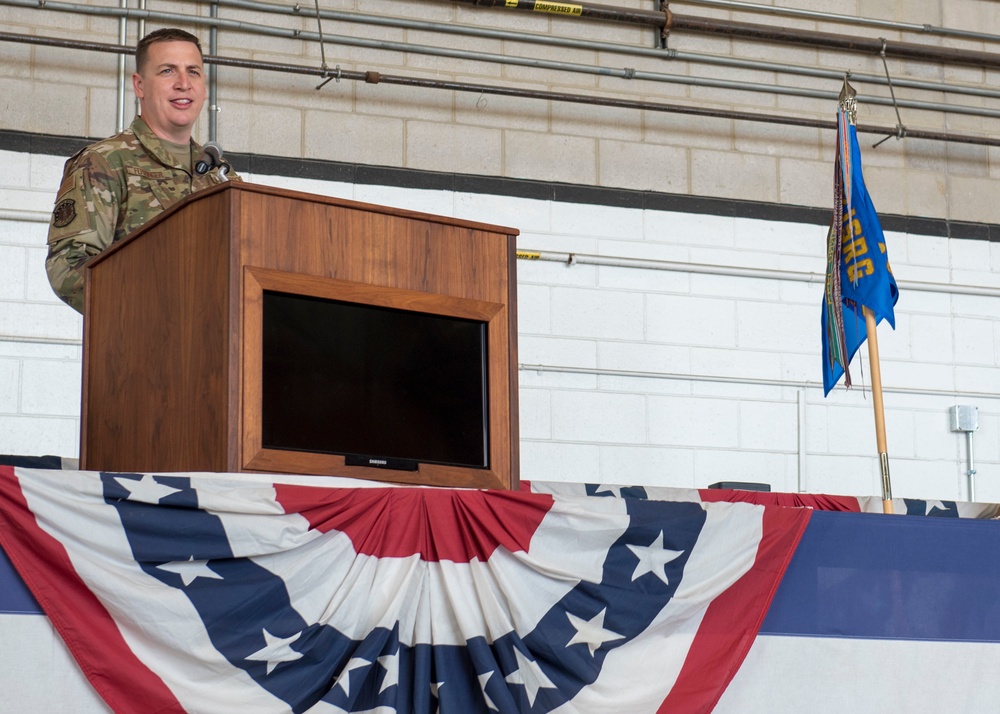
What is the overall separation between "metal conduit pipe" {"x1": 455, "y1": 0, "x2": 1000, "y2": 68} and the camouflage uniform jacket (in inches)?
99.6

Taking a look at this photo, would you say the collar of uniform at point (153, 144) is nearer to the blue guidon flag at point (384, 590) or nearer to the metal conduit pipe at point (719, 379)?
the blue guidon flag at point (384, 590)

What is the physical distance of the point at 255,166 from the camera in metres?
4.51

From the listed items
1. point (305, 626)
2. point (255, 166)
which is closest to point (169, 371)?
point (305, 626)

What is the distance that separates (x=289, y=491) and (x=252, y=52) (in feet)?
10.3

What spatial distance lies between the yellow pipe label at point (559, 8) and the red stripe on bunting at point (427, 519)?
10.7 ft

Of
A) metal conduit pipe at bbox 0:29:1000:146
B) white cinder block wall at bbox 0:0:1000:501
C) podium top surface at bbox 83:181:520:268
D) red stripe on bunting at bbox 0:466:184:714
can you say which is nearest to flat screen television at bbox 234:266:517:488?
podium top surface at bbox 83:181:520:268

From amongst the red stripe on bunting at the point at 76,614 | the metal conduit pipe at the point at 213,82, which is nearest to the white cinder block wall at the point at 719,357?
the metal conduit pipe at the point at 213,82

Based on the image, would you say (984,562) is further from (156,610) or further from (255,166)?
(255,166)

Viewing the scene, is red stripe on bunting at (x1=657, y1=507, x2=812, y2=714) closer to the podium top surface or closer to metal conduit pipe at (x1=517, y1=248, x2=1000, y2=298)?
the podium top surface

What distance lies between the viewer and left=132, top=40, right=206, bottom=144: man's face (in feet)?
8.35

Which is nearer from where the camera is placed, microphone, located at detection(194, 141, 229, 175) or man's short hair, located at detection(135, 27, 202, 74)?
microphone, located at detection(194, 141, 229, 175)

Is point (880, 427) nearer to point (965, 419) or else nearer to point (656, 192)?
point (656, 192)

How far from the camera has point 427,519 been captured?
1.88 meters

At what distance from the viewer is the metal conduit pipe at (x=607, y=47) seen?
4633mm
